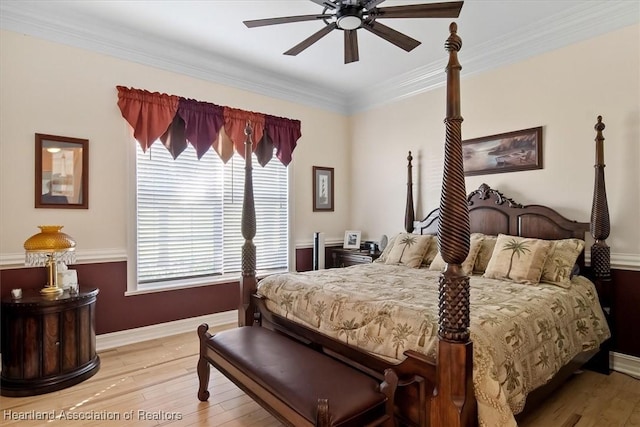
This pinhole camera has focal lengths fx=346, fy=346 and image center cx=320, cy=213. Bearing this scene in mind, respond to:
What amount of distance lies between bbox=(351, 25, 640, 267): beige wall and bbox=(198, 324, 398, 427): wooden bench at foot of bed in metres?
2.62

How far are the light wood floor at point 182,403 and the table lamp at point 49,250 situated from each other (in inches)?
31.8

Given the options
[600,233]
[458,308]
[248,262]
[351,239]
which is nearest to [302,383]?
[458,308]

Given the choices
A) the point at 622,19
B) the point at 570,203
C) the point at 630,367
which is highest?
the point at 622,19

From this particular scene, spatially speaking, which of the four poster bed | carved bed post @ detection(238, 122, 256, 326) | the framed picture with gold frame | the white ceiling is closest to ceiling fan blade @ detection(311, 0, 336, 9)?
the white ceiling

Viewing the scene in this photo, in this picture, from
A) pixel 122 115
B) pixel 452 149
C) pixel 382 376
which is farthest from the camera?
pixel 122 115

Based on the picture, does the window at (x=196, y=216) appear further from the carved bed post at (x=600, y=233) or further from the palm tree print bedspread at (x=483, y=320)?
the carved bed post at (x=600, y=233)

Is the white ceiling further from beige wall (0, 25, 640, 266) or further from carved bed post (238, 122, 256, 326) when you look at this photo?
carved bed post (238, 122, 256, 326)

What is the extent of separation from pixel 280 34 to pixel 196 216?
7.16 ft

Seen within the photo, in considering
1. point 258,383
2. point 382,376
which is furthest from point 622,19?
point 258,383

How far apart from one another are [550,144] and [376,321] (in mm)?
2655

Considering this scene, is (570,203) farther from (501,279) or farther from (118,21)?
(118,21)

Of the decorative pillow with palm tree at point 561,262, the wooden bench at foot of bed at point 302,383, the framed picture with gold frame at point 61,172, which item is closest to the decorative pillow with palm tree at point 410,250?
the decorative pillow with palm tree at point 561,262

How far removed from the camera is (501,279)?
284 cm

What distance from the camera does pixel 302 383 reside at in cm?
175
